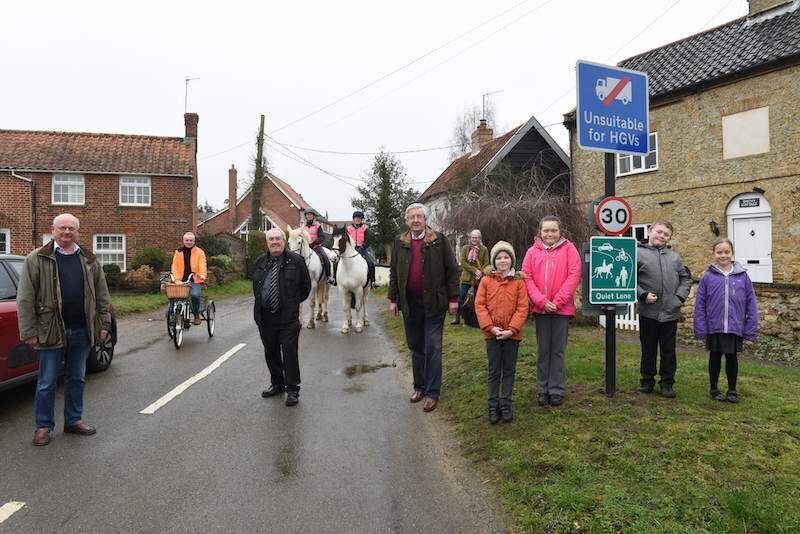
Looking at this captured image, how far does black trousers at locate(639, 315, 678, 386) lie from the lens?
535cm

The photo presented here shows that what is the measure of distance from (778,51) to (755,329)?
13.5 m

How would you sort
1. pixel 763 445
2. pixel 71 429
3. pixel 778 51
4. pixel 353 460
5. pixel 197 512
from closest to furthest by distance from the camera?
pixel 197 512 < pixel 763 445 < pixel 353 460 < pixel 71 429 < pixel 778 51

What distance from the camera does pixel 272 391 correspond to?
632 cm

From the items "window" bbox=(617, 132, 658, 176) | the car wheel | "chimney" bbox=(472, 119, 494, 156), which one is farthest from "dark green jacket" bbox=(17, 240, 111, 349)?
"chimney" bbox=(472, 119, 494, 156)

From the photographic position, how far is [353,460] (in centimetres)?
441

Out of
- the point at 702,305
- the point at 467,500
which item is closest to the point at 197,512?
the point at 467,500

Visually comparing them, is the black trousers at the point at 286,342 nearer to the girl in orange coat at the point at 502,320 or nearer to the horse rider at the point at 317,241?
the girl in orange coat at the point at 502,320

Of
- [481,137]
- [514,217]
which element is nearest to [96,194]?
[514,217]

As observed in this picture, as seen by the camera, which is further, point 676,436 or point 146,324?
point 146,324

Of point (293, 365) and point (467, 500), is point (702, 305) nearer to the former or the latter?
point (467, 500)

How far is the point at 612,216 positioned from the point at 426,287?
1974 mm

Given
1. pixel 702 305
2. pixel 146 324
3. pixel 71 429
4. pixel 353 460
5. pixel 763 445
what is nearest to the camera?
pixel 763 445

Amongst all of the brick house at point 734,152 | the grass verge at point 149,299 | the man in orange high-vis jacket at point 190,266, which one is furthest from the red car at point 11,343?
the brick house at point 734,152

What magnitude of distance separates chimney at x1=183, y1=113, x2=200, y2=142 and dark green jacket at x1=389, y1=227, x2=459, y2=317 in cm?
2532
